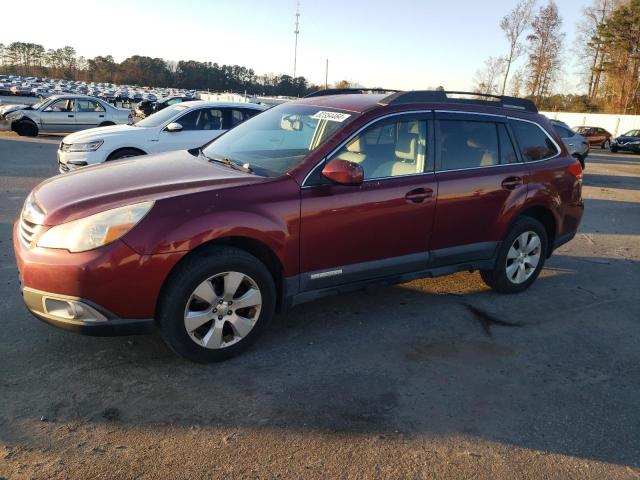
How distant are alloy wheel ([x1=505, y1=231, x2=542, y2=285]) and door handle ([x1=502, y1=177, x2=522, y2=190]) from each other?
0.51 meters

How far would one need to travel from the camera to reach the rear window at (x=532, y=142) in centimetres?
507

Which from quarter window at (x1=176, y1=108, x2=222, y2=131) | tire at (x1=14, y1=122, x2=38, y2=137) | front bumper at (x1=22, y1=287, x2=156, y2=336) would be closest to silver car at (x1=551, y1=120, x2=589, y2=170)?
quarter window at (x1=176, y1=108, x2=222, y2=131)

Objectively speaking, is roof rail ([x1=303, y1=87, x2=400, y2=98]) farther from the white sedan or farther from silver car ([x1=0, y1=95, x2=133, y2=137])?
silver car ([x1=0, y1=95, x2=133, y2=137])

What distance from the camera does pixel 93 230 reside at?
3111 mm

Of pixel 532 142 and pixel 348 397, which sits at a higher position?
pixel 532 142

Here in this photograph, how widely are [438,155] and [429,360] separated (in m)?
1.71

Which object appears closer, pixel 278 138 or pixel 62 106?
pixel 278 138

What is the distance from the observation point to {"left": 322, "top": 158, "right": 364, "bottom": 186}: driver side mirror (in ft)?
11.9

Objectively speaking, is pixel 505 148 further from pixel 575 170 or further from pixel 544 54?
pixel 544 54

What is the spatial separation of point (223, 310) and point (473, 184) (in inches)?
96.2

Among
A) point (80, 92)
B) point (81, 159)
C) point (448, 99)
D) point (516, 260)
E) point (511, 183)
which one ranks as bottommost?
point (516, 260)

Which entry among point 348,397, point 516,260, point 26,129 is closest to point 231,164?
point 348,397

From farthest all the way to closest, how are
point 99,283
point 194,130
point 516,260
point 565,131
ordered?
point 565,131
point 194,130
point 516,260
point 99,283

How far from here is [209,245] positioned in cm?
343
